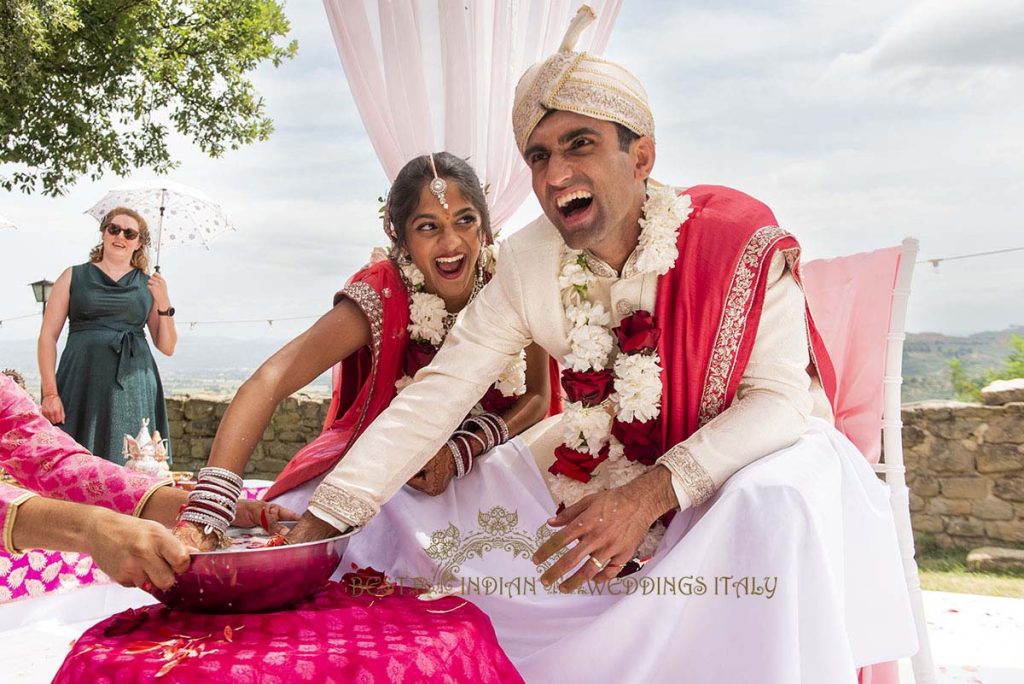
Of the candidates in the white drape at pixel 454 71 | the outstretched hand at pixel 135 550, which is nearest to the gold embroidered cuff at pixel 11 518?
the outstretched hand at pixel 135 550

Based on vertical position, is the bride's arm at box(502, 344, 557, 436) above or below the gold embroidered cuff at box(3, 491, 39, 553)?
above

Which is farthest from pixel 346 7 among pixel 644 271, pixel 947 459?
pixel 947 459

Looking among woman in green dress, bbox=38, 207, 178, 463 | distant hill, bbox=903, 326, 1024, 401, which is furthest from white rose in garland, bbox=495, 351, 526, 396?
distant hill, bbox=903, 326, 1024, 401

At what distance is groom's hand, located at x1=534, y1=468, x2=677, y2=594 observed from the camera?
5.85ft

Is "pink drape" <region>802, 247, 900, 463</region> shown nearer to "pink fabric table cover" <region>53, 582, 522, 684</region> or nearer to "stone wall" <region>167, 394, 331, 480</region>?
"pink fabric table cover" <region>53, 582, 522, 684</region>

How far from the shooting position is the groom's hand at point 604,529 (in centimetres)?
178

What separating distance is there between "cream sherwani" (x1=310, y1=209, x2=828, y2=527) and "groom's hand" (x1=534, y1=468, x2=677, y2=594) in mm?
65

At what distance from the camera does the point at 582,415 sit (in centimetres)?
231

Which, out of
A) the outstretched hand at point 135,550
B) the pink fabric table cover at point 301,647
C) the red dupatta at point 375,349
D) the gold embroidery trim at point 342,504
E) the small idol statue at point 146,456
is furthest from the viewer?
the small idol statue at point 146,456

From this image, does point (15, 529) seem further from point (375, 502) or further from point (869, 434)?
point (869, 434)

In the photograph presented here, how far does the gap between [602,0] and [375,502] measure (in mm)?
2403

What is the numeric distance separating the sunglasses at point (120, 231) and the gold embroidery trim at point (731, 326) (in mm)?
4726

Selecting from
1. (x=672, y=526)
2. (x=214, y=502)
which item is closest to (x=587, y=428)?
(x=672, y=526)

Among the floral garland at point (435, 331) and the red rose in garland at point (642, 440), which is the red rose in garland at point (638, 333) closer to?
the red rose in garland at point (642, 440)
